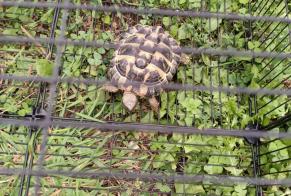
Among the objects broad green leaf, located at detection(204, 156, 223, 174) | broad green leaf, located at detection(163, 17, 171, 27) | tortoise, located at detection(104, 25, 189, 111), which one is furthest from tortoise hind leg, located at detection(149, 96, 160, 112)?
broad green leaf, located at detection(163, 17, 171, 27)

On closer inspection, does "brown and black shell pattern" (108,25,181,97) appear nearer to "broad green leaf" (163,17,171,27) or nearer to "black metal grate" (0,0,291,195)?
"black metal grate" (0,0,291,195)

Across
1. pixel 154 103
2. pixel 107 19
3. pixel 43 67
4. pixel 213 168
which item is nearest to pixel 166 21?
pixel 107 19

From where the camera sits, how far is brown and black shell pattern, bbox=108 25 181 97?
1.87 meters

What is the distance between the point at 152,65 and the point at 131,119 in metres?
0.25

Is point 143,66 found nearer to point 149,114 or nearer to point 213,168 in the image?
point 149,114

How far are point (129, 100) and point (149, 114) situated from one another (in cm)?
12

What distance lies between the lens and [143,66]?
190 cm

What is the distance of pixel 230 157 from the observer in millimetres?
1807

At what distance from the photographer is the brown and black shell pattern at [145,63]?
6.15ft

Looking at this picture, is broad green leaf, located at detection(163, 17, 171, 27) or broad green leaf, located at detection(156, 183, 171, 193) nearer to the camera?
broad green leaf, located at detection(156, 183, 171, 193)

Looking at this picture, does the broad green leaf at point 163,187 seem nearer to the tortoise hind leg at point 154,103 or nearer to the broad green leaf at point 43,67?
the tortoise hind leg at point 154,103

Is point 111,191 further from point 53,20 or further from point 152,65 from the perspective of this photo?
point 53,20

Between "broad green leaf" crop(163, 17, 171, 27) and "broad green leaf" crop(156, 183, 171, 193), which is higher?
"broad green leaf" crop(163, 17, 171, 27)

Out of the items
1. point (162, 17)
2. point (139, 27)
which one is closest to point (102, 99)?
point (139, 27)
